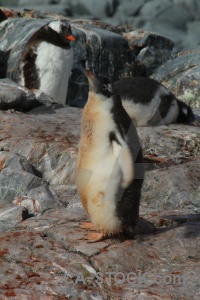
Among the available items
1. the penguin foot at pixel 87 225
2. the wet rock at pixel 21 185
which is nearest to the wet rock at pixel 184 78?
the wet rock at pixel 21 185

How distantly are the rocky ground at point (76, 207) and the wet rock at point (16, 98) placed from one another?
0.01m

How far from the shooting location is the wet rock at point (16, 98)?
7438 millimetres

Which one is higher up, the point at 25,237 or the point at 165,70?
the point at 165,70

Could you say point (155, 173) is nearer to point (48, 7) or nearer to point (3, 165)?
point (3, 165)

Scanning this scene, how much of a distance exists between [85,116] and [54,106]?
395cm

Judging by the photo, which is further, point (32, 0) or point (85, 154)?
point (32, 0)

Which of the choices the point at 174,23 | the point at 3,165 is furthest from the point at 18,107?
the point at 174,23

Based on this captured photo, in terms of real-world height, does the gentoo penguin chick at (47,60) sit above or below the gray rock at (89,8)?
below

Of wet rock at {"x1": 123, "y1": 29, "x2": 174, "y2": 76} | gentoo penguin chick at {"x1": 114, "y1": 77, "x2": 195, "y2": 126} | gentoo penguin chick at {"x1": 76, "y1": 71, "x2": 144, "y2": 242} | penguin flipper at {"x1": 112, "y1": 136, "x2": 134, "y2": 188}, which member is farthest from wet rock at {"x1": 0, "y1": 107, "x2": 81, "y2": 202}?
wet rock at {"x1": 123, "y1": 29, "x2": 174, "y2": 76}

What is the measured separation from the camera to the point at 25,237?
396cm

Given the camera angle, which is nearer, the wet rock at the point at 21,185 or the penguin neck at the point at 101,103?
the penguin neck at the point at 101,103

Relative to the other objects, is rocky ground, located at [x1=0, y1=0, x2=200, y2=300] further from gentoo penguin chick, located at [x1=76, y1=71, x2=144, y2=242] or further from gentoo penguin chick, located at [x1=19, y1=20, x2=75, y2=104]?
gentoo penguin chick, located at [x1=19, y1=20, x2=75, y2=104]

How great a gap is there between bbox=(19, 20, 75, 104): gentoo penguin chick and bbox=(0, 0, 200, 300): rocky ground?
39cm

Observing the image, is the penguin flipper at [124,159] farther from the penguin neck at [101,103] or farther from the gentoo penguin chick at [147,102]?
the gentoo penguin chick at [147,102]
